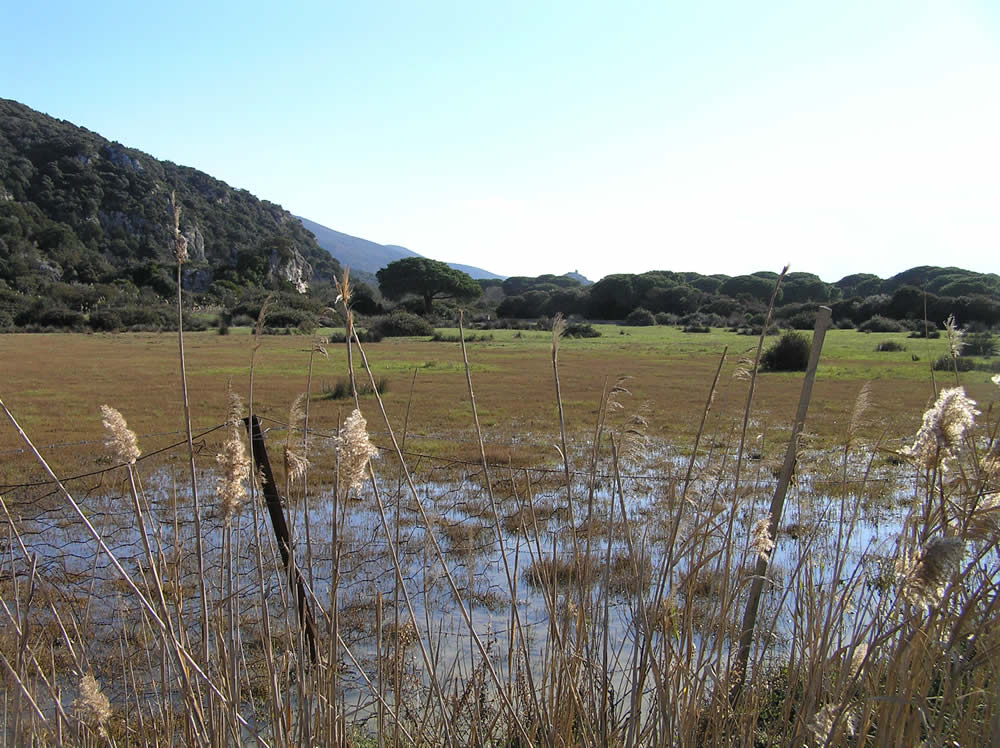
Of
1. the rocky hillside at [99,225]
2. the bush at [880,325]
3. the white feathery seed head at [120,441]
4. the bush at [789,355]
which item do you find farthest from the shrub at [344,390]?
the rocky hillside at [99,225]

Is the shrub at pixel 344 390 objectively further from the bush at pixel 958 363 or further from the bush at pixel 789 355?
the bush at pixel 789 355

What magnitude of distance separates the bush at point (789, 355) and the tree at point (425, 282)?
45.4 metres

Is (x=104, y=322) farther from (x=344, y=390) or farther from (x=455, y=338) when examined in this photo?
(x=344, y=390)

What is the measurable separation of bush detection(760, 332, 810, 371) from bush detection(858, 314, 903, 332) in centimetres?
1838

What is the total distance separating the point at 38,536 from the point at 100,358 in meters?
22.0

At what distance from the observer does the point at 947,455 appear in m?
1.45

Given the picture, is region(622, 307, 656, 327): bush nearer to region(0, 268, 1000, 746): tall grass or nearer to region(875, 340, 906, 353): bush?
region(875, 340, 906, 353): bush

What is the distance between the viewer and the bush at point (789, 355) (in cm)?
2569

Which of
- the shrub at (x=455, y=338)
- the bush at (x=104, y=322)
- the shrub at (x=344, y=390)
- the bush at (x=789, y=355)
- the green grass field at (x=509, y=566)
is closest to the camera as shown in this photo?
the green grass field at (x=509, y=566)

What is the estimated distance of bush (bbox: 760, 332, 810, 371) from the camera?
84.3 ft

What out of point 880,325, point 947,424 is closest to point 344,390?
point 947,424

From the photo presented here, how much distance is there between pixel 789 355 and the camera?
84.7 ft

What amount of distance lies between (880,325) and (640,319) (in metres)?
21.3

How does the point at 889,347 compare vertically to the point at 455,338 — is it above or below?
above
